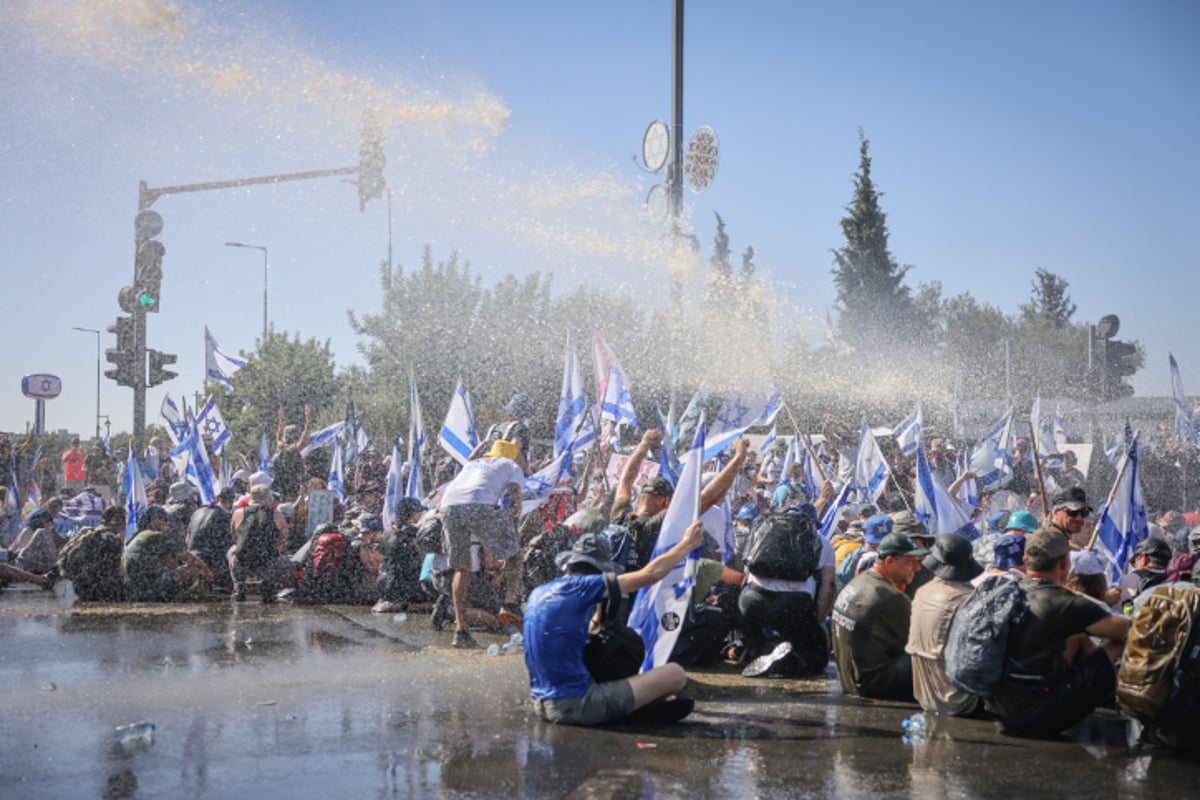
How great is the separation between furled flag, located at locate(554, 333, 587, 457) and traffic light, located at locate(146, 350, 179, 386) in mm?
6321

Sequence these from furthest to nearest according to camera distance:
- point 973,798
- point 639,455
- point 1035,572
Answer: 1. point 639,455
2. point 1035,572
3. point 973,798

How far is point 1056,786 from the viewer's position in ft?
17.5

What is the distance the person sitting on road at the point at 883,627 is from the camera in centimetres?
728

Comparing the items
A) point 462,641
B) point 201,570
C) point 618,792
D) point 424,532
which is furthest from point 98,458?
point 618,792

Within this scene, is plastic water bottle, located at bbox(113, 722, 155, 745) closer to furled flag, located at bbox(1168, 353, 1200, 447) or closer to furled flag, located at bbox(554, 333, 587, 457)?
furled flag, located at bbox(554, 333, 587, 457)

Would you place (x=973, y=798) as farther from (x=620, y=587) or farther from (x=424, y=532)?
(x=424, y=532)

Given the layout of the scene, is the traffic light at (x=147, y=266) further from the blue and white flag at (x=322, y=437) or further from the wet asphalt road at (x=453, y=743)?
the wet asphalt road at (x=453, y=743)

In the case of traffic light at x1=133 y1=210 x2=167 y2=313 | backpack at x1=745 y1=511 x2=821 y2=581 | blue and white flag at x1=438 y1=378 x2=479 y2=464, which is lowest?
backpack at x1=745 y1=511 x2=821 y2=581

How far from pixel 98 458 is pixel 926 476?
47.7 ft

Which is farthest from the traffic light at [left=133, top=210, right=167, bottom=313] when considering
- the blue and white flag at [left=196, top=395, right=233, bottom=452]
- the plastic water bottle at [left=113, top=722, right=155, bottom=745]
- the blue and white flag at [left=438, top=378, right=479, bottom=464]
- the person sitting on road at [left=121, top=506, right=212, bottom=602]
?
the plastic water bottle at [left=113, top=722, right=155, bottom=745]

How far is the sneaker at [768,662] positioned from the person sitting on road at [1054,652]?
2081 millimetres

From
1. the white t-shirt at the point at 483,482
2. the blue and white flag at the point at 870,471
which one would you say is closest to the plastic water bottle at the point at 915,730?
the white t-shirt at the point at 483,482

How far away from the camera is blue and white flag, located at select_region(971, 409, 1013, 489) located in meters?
16.3

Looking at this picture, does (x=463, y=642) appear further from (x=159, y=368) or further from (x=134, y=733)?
(x=159, y=368)
